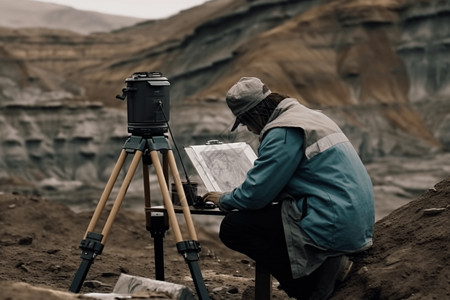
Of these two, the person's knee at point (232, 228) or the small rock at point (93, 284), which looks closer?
the person's knee at point (232, 228)

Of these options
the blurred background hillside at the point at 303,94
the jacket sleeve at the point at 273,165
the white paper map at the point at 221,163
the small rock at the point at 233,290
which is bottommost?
the blurred background hillside at the point at 303,94

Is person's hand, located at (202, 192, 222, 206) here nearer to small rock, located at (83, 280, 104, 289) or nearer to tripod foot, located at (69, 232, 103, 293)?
tripod foot, located at (69, 232, 103, 293)

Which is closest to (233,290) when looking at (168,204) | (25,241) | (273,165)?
(168,204)

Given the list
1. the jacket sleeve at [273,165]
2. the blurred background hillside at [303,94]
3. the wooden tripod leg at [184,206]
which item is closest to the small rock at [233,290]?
the wooden tripod leg at [184,206]

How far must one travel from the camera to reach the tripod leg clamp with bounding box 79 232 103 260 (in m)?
5.84

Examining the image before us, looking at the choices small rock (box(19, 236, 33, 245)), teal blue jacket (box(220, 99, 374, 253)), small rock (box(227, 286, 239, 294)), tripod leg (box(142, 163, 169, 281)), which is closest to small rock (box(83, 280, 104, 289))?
tripod leg (box(142, 163, 169, 281))

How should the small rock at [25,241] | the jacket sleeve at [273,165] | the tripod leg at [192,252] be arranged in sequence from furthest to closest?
the small rock at [25,241] < the tripod leg at [192,252] < the jacket sleeve at [273,165]

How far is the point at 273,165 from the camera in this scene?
5012 mm

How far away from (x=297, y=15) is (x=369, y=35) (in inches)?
280

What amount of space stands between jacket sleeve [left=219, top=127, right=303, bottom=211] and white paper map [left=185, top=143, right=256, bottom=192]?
689mm

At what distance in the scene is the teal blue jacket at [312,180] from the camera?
5.05 meters

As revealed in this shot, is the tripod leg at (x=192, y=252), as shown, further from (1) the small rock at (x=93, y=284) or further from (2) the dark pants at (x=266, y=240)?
(1) the small rock at (x=93, y=284)

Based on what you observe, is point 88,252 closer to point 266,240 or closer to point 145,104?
point 145,104

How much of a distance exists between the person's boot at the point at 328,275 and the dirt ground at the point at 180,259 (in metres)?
0.09
